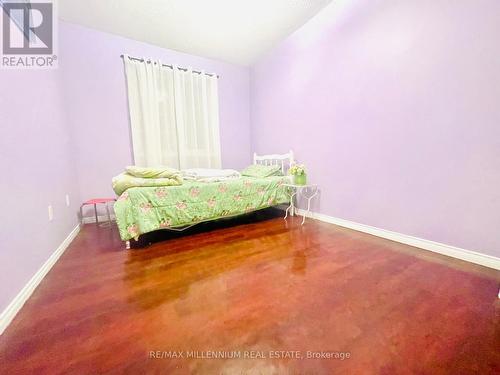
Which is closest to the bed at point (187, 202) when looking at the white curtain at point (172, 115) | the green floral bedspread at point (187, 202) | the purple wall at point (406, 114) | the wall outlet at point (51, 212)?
the green floral bedspread at point (187, 202)

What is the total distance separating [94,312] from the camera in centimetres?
104

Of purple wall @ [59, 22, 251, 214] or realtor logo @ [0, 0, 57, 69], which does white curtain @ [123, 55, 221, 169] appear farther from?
realtor logo @ [0, 0, 57, 69]

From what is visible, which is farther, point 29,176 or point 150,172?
point 150,172

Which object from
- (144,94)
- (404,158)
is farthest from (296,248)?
(144,94)

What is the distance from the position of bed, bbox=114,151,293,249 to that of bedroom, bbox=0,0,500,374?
0.7 inches

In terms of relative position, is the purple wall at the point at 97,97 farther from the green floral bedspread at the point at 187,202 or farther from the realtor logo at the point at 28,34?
the green floral bedspread at the point at 187,202

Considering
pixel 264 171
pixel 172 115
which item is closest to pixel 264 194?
pixel 264 171

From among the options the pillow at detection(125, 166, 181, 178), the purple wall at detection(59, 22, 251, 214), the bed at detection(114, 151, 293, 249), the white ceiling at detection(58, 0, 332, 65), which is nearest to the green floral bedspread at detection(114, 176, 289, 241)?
the bed at detection(114, 151, 293, 249)

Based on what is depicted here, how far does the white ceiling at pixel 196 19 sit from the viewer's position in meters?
2.17

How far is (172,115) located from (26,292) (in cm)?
246

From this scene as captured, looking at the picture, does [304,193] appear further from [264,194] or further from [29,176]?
[29,176]

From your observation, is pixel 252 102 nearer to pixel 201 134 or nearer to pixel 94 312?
pixel 201 134

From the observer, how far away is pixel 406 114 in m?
1.79

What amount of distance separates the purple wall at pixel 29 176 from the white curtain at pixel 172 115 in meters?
0.87
